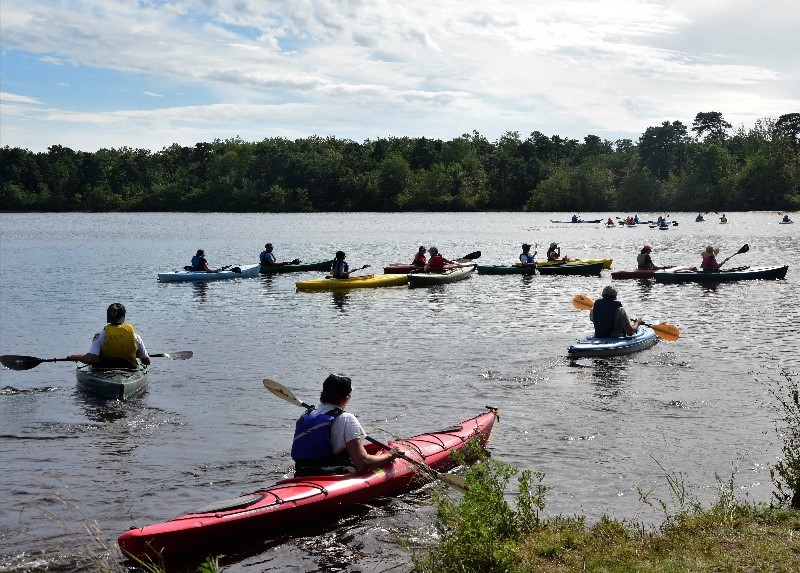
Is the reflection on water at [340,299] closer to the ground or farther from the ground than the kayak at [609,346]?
closer to the ground

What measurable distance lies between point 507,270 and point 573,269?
7.60ft

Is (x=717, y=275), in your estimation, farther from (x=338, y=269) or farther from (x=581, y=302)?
(x=338, y=269)

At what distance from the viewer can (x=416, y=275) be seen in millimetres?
28891

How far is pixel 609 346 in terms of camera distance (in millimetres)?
15914

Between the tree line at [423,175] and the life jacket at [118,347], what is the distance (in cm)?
9380

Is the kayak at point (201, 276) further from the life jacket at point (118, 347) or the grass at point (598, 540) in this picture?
the grass at point (598, 540)

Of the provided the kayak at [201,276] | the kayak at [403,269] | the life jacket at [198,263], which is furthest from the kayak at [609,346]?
the life jacket at [198,263]

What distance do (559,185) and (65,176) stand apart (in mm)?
65548

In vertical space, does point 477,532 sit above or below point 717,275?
below

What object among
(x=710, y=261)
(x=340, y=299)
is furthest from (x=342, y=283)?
(x=710, y=261)

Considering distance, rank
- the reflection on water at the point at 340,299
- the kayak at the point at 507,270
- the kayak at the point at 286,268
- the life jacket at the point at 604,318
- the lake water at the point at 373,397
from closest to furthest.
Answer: the lake water at the point at 373,397
the life jacket at the point at 604,318
the reflection on water at the point at 340,299
the kayak at the point at 507,270
the kayak at the point at 286,268

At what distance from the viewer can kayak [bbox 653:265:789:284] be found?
93.1ft

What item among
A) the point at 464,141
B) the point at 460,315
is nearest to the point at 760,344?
the point at 460,315

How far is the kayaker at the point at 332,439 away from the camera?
809 cm
